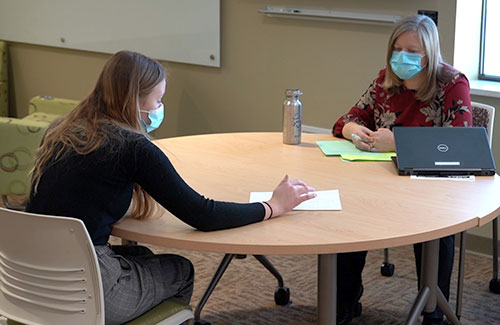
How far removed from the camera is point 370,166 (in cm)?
256

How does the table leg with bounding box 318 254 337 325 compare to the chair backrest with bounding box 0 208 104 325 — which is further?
the table leg with bounding box 318 254 337 325

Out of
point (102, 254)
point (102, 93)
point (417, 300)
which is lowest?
point (417, 300)

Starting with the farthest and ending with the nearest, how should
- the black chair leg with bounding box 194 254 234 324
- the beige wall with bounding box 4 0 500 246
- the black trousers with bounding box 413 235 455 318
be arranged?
the beige wall with bounding box 4 0 500 246 < the black chair leg with bounding box 194 254 234 324 < the black trousers with bounding box 413 235 455 318

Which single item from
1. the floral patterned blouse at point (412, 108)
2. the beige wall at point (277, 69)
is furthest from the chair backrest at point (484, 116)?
the beige wall at point (277, 69)

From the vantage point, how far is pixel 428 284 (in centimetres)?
244

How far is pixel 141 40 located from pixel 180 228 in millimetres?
3358

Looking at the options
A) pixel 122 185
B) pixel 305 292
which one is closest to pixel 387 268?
pixel 305 292

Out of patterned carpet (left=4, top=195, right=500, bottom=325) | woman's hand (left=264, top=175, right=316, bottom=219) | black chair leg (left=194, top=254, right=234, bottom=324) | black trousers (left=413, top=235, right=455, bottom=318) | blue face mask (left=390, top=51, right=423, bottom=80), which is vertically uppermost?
blue face mask (left=390, top=51, right=423, bottom=80)

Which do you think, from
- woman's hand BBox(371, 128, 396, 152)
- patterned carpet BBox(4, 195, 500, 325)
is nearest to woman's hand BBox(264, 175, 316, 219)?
woman's hand BBox(371, 128, 396, 152)

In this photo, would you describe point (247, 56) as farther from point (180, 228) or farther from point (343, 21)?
point (180, 228)

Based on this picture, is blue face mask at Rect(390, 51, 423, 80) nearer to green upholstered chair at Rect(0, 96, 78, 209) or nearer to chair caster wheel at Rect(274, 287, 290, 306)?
chair caster wheel at Rect(274, 287, 290, 306)

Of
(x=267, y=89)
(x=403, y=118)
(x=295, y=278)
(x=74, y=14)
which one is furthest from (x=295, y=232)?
(x=74, y=14)

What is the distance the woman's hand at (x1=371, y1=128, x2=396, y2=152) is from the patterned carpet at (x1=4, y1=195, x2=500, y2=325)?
76 centimetres

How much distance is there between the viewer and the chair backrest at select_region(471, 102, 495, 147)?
9.60 feet
